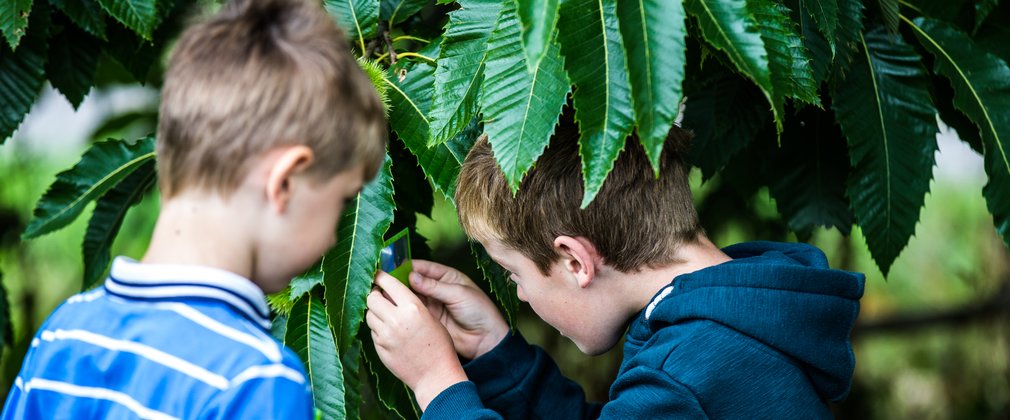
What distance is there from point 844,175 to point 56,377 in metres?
1.45

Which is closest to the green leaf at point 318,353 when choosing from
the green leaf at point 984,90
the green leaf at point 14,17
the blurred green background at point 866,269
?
the green leaf at point 14,17

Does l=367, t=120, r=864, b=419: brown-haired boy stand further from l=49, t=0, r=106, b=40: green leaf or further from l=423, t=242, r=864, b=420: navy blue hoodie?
l=49, t=0, r=106, b=40: green leaf

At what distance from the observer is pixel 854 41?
1.53m

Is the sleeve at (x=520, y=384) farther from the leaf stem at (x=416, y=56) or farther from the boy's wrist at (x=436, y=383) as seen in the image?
the leaf stem at (x=416, y=56)

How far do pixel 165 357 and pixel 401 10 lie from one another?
0.92 meters

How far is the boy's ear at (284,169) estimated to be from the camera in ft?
3.13

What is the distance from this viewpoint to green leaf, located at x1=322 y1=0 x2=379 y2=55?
1.56 m

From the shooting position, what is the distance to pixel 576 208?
1.59 m

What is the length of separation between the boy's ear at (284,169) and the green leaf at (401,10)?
742 mm

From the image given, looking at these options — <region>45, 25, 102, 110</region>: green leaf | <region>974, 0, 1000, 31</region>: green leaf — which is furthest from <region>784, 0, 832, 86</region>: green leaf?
<region>45, 25, 102, 110</region>: green leaf

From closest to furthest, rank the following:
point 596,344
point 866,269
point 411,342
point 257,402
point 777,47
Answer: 1. point 257,402
2. point 777,47
3. point 411,342
4. point 596,344
5. point 866,269

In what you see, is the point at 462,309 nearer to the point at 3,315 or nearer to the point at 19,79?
the point at 19,79

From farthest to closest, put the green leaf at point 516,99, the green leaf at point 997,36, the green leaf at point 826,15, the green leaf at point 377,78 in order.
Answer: the green leaf at point 997,36 → the green leaf at point 377,78 → the green leaf at point 826,15 → the green leaf at point 516,99

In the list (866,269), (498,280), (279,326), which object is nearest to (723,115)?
(498,280)
